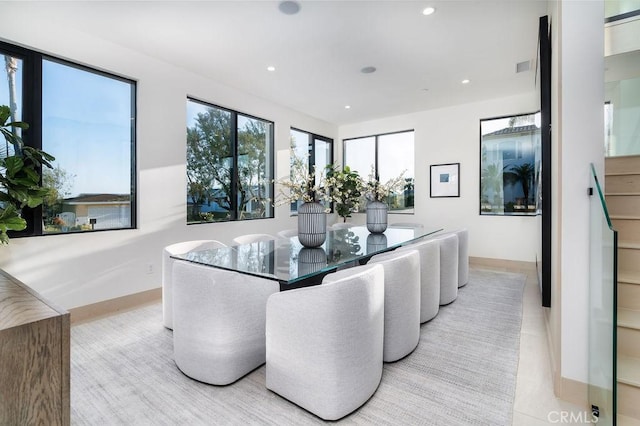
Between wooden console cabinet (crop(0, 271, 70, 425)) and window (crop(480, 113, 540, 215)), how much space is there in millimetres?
6100

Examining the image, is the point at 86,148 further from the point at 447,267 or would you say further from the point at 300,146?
the point at 447,267

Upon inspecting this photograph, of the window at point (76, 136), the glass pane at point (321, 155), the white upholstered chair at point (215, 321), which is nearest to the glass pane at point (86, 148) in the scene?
the window at point (76, 136)

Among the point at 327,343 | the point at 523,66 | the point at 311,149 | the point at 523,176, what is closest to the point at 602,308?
the point at 327,343

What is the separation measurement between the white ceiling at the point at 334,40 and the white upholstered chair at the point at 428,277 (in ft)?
7.28

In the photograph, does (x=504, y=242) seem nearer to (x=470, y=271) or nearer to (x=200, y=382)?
(x=470, y=271)

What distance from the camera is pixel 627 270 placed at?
195cm

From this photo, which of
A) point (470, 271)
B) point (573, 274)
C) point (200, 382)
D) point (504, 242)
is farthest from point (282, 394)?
point (504, 242)

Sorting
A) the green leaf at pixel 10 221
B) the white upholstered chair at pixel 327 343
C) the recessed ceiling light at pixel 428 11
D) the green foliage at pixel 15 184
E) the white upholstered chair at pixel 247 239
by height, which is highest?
the recessed ceiling light at pixel 428 11

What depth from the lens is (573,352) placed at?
5.94ft

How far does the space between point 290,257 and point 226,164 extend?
10.1 feet

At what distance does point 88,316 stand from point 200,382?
211 centimetres

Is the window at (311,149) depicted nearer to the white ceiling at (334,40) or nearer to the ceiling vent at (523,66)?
the white ceiling at (334,40)

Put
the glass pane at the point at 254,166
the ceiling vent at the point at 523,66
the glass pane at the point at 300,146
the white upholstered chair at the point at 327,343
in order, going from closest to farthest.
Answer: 1. the white upholstered chair at the point at 327,343
2. the ceiling vent at the point at 523,66
3. the glass pane at the point at 254,166
4. the glass pane at the point at 300,146

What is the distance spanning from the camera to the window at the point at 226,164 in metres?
4.55
